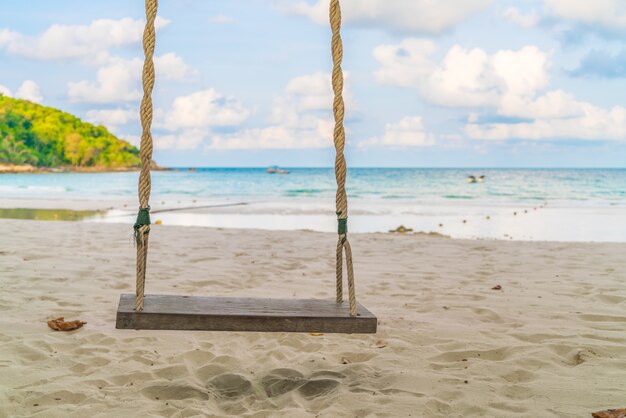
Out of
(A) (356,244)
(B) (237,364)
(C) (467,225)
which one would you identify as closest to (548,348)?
(B) (237,364)

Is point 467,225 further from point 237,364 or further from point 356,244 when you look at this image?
point 237,364

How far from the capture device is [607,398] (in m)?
2.81

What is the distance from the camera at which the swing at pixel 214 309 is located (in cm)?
245

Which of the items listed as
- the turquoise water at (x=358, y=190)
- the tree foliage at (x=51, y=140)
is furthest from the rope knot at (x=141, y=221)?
the tree foliage at (x=51, y=140)

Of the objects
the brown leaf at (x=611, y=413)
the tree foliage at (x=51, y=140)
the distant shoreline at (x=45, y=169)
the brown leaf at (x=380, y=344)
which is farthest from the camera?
the tree foliage at (x=51, y=140)

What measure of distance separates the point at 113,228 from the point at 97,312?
554cm

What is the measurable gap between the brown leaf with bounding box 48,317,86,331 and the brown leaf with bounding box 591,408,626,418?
312cm

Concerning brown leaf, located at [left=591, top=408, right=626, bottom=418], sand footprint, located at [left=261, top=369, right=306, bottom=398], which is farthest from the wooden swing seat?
brown leaf, located at [left=591, top=408, right=626, bottom=418]

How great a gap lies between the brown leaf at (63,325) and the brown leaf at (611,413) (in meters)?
3.12

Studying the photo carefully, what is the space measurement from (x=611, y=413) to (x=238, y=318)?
1.73 meters

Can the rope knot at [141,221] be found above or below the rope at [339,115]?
below

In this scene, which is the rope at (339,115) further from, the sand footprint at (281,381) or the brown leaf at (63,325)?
the brown leaf at (63,325)

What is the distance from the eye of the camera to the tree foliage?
77.4m

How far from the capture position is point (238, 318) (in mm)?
2484
